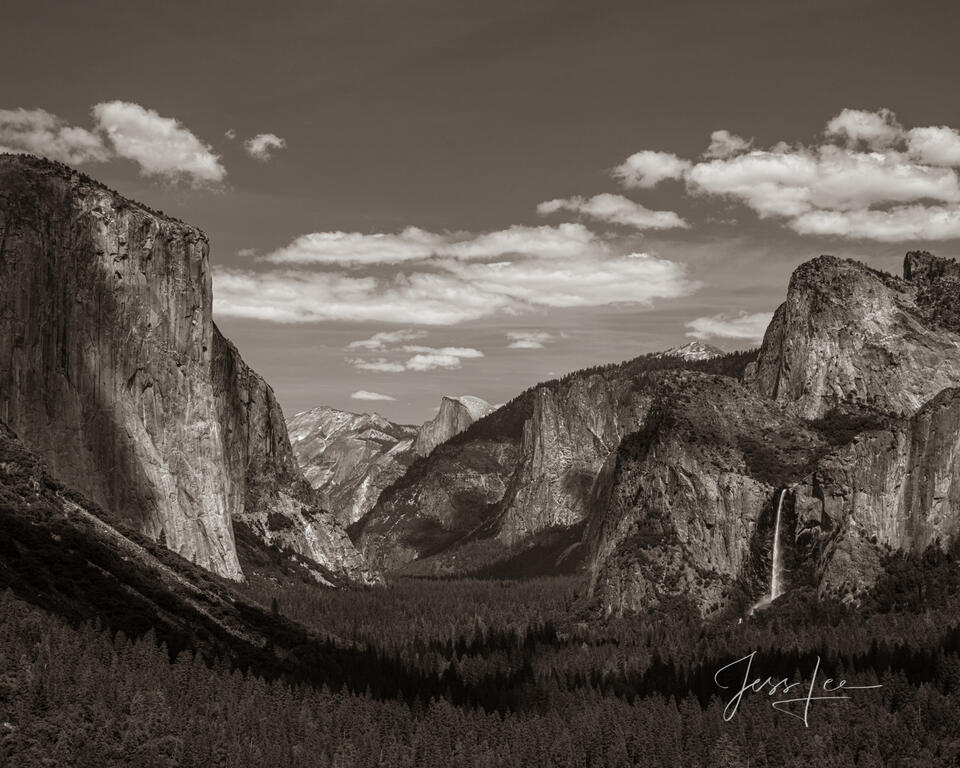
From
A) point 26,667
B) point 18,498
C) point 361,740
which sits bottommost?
point 361,740

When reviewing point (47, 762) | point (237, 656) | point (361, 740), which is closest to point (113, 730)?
point (47, 762)

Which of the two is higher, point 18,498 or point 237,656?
point 18,498

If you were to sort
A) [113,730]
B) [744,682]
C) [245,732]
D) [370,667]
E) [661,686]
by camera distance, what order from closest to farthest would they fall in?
[113,730] → [245,732] → [744,682] → [661,686] → [370,667]

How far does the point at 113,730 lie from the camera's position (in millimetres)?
130875

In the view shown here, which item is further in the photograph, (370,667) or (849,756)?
(370,667)

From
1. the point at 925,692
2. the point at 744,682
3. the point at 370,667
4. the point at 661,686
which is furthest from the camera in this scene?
the point at 370,667

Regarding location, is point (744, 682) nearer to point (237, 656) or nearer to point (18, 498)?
point (237, 656)

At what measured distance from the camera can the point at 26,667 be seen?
131500mm

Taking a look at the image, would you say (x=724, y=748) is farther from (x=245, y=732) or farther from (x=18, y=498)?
(x=18, y=498)

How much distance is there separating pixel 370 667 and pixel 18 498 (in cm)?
6309
